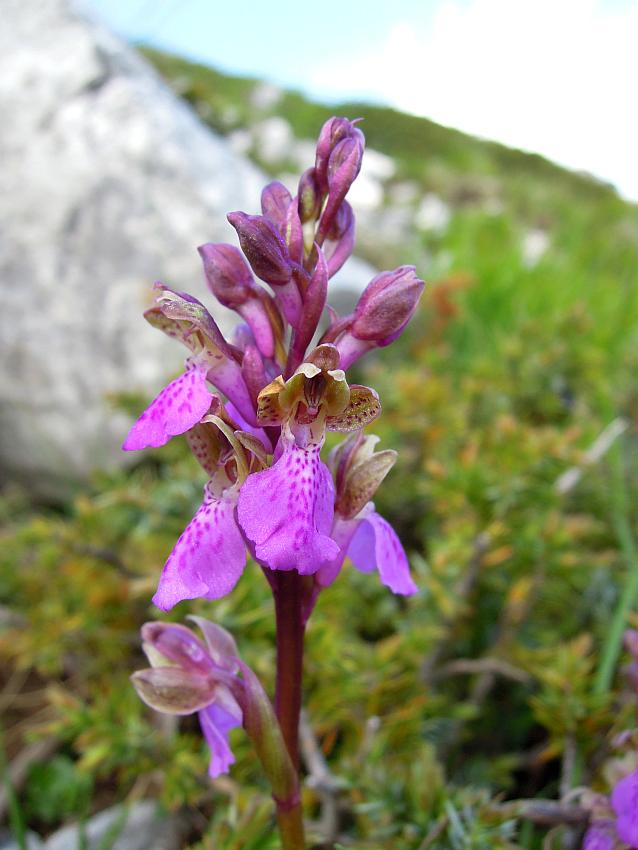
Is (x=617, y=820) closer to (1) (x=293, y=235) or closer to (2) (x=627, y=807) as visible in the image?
(2) (x=627, y=807)

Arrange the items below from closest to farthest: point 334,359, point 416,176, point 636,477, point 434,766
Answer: point 334,359 → point 434,766 → point 636,477 → point 416,176

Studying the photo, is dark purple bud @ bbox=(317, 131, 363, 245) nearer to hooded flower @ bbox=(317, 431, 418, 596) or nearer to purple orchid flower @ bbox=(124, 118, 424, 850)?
purple orchid flower @ bbox=(124, 118, 424, 850)

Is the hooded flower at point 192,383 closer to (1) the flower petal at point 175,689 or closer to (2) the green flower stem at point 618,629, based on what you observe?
(1) the flower petal at point 175,689

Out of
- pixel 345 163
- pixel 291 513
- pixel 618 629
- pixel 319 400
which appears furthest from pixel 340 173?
pixel 618 629

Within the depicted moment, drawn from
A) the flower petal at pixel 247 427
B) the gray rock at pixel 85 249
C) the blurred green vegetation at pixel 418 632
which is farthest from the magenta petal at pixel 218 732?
the gray rock at pixel 85 249

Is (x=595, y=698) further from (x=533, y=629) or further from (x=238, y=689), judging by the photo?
(x=238, y=689)

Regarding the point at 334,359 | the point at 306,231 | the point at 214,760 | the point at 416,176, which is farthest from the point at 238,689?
the point at 416,176

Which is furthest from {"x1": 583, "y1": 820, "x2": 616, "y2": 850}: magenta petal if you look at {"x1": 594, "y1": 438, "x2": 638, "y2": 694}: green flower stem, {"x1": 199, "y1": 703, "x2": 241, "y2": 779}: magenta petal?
{"x1": 199, "y1": 703, "x2": 241, "y2": 779}: magenta petal
